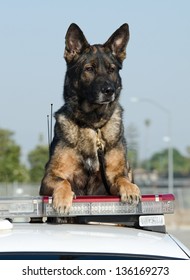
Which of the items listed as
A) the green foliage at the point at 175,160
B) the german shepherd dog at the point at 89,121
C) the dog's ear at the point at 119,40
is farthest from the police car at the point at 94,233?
the green foliage at the point at 175,160

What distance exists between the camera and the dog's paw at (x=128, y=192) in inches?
238

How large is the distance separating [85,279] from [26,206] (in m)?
1.28

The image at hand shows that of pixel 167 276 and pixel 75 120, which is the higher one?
pixel 75 120

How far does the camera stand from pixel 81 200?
18.5 ft

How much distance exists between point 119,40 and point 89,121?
2.58 ft

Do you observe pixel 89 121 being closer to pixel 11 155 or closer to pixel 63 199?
pixel 63 199

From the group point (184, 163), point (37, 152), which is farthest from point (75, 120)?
point (184, 163)

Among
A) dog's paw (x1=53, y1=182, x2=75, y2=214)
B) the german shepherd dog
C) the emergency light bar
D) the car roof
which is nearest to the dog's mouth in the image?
the german shepherd dog

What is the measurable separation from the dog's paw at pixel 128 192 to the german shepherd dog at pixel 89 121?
2.00 ft

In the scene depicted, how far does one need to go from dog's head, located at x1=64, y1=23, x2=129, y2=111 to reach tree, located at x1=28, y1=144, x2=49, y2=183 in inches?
1003

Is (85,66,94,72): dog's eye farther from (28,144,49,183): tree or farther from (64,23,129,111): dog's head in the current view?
(28,144,49,183): tree

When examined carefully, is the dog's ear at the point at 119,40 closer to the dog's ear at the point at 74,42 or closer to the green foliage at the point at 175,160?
the dog's ear at the point at 74,42

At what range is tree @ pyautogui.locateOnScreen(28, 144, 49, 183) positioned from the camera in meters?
35.9

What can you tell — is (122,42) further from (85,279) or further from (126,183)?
(85,279)
